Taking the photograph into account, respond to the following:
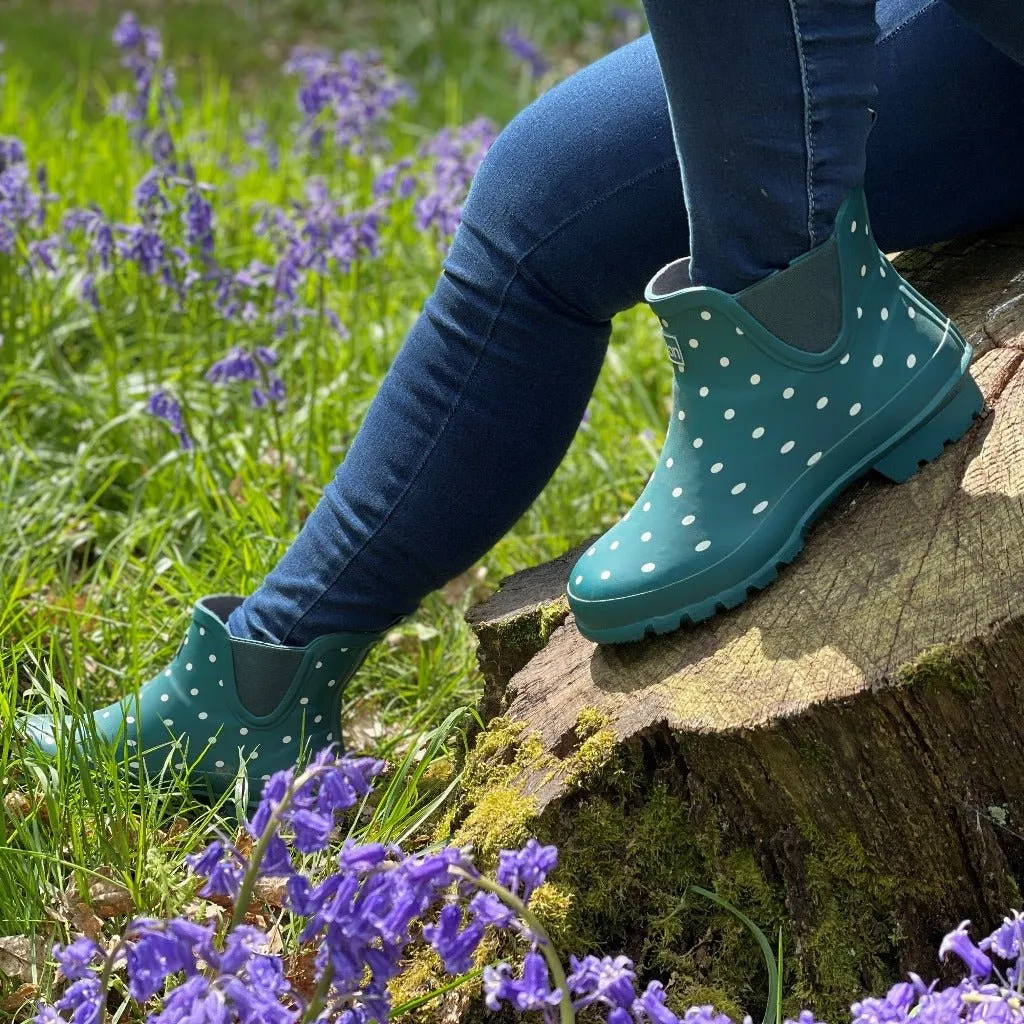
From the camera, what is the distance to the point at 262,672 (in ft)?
5.66

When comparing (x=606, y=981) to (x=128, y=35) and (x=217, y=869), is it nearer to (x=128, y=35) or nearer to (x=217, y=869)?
(x=217, y=869)

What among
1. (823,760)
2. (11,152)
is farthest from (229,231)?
(823,760)

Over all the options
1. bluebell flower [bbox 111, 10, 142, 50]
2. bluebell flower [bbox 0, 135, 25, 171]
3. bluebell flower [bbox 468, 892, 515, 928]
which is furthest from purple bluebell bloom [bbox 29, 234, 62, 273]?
A: bluebell flower [bbox 468, 892, 515, 928]

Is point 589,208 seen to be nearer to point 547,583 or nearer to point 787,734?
point 547,583

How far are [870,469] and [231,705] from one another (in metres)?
0.85

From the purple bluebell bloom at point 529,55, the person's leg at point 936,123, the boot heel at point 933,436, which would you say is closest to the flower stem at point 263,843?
the boot heel at point 933,436

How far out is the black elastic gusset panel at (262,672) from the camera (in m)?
1.71

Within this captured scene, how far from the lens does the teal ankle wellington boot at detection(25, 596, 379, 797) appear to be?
1.72 metres

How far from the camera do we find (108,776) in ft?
5.14

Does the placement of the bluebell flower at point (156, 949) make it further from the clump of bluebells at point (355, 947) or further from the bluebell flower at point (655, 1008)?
the bluebell flower at point (655, 1008)

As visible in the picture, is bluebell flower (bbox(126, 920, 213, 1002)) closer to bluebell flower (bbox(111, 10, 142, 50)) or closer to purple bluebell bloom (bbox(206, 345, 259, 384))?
purple bluebell bloom (bbox(206, 345, 259, 384))

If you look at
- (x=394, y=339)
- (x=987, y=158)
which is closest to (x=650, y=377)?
(x=394, y=339)

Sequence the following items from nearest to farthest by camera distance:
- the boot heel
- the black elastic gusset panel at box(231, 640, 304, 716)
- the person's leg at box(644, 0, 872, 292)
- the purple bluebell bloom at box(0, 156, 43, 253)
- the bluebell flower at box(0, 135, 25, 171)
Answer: the person's leg at box(644, 0, 872, 292) < the boot heel < the black elastic gusset panel at box(231, 640, 304, 716) < the purple bluebell bloom at box(0, 156, 43, 253) < the bluebell flower at box(0, 135, 25, 171)

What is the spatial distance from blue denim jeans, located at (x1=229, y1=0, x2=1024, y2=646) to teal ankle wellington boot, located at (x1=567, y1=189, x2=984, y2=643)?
0.07m
